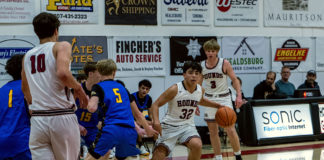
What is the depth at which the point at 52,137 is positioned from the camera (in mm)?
3564

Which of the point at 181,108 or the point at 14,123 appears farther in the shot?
the point at 181,108

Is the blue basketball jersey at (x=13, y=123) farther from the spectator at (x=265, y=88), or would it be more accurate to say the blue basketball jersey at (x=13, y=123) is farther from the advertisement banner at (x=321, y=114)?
the advertisement banner at (x=321, y=114)

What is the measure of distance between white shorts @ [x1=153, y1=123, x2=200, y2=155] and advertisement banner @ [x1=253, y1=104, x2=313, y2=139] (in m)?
4.40

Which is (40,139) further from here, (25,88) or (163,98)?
(163,98)

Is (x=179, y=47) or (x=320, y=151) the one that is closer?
(x=320, y=151)

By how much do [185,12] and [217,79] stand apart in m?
4.54

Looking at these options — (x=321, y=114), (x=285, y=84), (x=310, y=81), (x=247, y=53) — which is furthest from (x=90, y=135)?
(x=310, y=81)

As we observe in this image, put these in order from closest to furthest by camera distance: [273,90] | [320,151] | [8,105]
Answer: [8,105] → [320,151] → [273,90]

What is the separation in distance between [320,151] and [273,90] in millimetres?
2767

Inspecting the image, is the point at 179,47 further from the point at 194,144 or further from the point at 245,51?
the point at 194,144

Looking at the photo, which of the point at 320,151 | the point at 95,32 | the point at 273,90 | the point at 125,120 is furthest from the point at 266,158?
the point at 95,32

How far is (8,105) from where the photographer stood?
4.05 metres

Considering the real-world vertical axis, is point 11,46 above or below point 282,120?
above

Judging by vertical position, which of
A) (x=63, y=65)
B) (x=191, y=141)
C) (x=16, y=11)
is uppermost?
(x=16, y=11)
